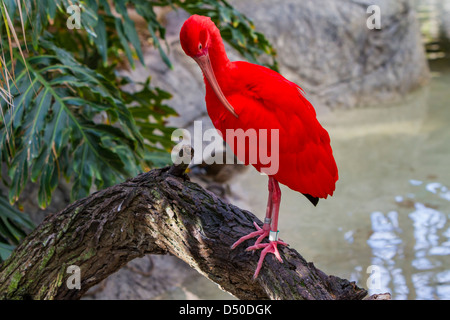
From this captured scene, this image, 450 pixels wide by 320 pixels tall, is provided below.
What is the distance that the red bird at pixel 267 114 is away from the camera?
118 cm

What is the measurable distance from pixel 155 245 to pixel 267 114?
54 cm

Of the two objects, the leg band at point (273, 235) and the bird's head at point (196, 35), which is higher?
the bird's head at point (196, 35)

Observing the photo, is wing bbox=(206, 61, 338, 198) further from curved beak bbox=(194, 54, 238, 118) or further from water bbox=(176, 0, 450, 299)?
water bbox=(176, 0, 450, 299)

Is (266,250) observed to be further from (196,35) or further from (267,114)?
(196,35)

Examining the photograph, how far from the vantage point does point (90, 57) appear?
282 centimetres

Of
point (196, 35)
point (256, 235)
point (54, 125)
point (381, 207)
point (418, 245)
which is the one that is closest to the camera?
point (196, 35)

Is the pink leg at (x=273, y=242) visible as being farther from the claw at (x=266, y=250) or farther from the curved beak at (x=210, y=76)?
the curved beak at (x=210, y=76)

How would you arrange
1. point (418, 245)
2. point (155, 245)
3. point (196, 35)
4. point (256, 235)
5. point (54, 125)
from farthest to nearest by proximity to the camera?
point (418, 245)
point (54, 125)
point (155, 245)
point (256, 235)
point (196, 35)

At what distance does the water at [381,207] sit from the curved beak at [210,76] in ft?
6.39

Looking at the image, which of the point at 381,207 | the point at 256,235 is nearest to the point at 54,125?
the point at 256,235

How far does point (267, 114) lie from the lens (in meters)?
1.20

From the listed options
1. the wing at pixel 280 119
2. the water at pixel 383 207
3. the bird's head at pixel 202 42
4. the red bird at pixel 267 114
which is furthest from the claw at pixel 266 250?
the water at pixel 383 207
